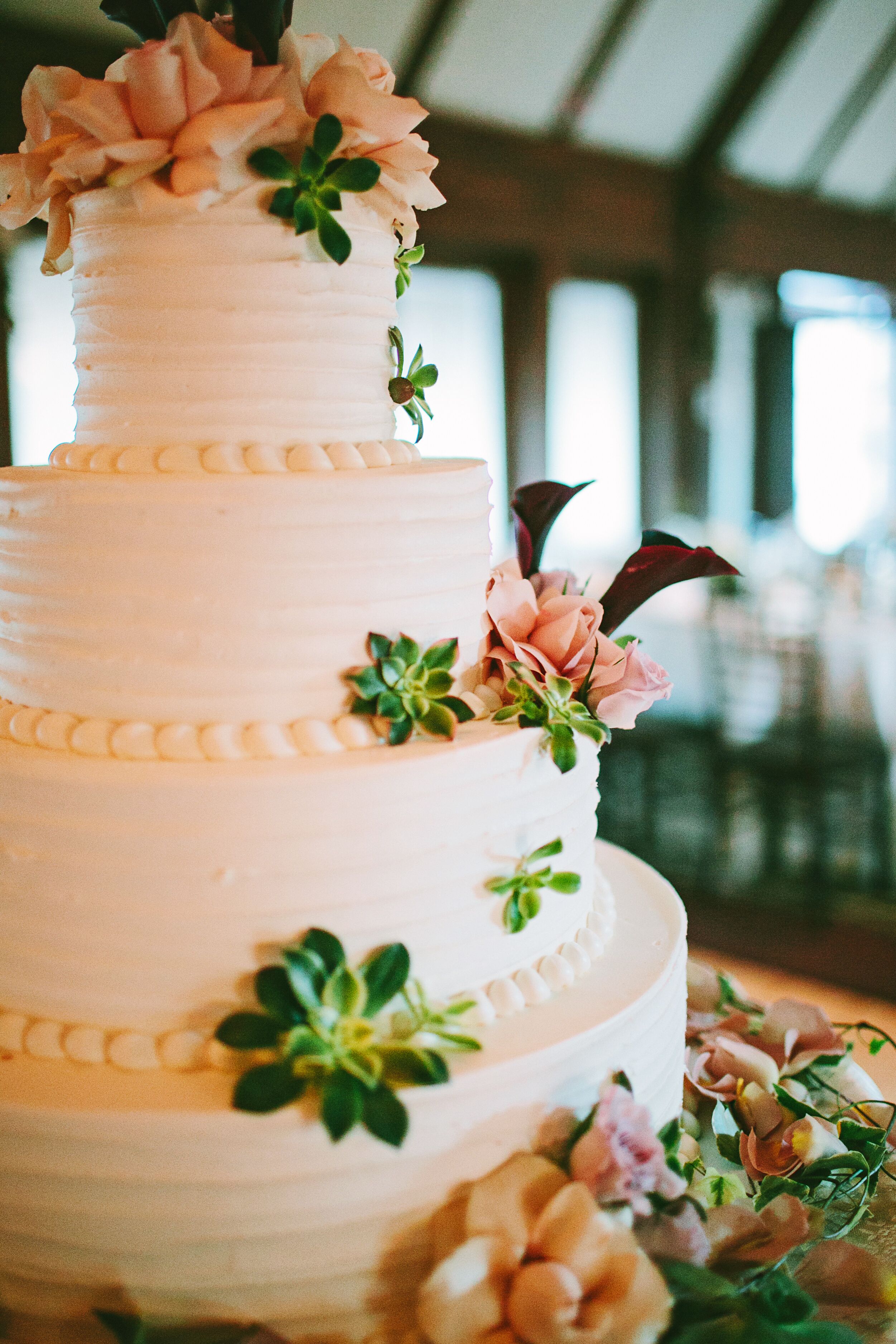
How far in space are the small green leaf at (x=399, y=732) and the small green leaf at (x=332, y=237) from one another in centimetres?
54

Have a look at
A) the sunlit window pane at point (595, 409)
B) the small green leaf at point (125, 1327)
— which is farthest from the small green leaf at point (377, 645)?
the sunlit window pane at point (595, 409)

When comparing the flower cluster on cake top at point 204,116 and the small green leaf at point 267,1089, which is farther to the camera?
the flower cluster on cake top at point 204,116

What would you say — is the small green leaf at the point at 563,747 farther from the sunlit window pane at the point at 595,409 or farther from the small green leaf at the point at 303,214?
the sunlit window pane at the point at 595,409

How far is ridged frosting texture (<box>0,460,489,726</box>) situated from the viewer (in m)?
1.23

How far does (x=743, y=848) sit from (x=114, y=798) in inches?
202

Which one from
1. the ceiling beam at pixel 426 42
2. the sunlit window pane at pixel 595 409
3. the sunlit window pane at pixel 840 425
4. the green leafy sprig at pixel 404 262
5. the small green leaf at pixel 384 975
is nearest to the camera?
the small green leaf at pixel 384 975

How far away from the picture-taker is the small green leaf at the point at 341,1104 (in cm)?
108

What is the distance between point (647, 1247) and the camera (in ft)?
3.85

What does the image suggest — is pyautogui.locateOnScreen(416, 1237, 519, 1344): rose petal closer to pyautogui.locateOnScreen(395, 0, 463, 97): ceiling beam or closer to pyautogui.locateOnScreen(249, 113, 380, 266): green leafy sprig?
pyautogui.locateOnScreen(249, 113, 380, 266): green leafy sprig

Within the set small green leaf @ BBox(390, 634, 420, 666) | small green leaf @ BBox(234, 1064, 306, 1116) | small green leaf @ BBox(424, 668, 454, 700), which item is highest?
small green leaf @ BBox(390, 634, 420, 666)

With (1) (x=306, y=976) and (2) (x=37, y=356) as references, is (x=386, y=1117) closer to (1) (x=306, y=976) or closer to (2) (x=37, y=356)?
(1) (x=306, y=976)

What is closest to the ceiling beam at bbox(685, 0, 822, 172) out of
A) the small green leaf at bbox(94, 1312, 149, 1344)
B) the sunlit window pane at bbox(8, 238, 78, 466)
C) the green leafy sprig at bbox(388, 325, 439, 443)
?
the sunlit window pane at bbox(8, 238, 78, 466)

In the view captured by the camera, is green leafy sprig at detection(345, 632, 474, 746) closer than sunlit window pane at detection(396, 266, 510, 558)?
Yes

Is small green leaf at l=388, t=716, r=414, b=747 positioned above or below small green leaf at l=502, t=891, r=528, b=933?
above
